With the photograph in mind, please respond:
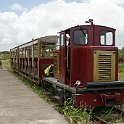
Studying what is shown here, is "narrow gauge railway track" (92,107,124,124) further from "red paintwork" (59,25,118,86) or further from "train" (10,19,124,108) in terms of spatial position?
"red paintwork" (59,25,118,86)

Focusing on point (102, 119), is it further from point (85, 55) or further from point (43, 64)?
point (43, 64)

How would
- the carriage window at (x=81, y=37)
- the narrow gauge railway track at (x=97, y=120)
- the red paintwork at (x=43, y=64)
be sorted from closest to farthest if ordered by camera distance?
the narrow gauge railway track at (x=97, y=120), the carriage window at (x=81, y=37), the red paintwork at (x=43, y=64)

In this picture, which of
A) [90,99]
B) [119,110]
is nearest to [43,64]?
[119,110]

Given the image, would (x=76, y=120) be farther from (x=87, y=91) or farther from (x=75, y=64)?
(x=75, y=64)

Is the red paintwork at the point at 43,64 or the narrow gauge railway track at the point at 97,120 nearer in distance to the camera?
the narrow gauge railway track at the point at 97,120

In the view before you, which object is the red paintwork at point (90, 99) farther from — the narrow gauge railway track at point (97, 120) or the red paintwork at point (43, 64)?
the red paintwork at point (43, 64)

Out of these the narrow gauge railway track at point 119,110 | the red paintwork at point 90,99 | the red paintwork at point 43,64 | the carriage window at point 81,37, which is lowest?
the narrow gauge railway track at point 119,110

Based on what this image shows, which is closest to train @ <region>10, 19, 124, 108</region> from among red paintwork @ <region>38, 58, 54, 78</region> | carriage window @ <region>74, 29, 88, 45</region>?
carriage window @ <region>74, 29, 88, 45</region>

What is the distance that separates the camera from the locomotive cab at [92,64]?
10719mm

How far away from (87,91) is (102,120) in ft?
3.48

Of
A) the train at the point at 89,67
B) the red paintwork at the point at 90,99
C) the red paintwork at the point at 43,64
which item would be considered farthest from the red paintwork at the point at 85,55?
the red paintwork at the point at 43,64

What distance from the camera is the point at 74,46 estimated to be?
37.0 feet

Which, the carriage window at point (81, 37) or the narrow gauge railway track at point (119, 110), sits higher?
the carriage window at point (81, 37)

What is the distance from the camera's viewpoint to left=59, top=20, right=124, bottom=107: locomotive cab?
1072cm
